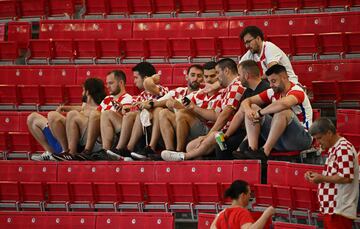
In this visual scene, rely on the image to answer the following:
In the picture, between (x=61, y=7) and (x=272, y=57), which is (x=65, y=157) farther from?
(x=61, y=7)

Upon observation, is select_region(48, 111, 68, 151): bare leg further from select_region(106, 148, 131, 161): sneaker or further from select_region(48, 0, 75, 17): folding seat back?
select_region(48, 0, 75, 17): folding seat back

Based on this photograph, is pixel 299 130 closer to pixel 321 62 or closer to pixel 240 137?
pixel 240 137

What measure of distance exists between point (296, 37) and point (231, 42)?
0.89 m

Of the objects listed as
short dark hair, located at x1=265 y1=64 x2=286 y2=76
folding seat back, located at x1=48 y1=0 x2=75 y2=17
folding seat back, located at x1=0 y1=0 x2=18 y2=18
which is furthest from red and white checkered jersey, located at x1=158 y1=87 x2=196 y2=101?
folding seat back, located at x1=0 y1=0 x2=18 y2=18

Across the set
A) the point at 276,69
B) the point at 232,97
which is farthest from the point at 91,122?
the point at 276,69

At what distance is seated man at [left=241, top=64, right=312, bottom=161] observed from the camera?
32.2 ft

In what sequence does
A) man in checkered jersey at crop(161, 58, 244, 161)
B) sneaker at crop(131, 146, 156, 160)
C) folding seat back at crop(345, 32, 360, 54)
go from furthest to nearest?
folding seat back at crop(345, 32, 360, 54) < sneaker at crop(131, 146, 156, 160) < man in checkered jersey at crop(161, 58, 244, 161)

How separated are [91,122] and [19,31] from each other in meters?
4.14

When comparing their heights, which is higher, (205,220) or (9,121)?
(9,121)

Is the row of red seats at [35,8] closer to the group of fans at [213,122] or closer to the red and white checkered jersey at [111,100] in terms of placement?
the group of fans at [213,122]

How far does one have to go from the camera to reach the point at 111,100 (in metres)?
11.8

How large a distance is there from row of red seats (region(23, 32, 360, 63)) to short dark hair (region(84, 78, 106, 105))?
1901mm

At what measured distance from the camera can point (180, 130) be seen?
1081 cm

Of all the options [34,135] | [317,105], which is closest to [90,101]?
[34,135]
